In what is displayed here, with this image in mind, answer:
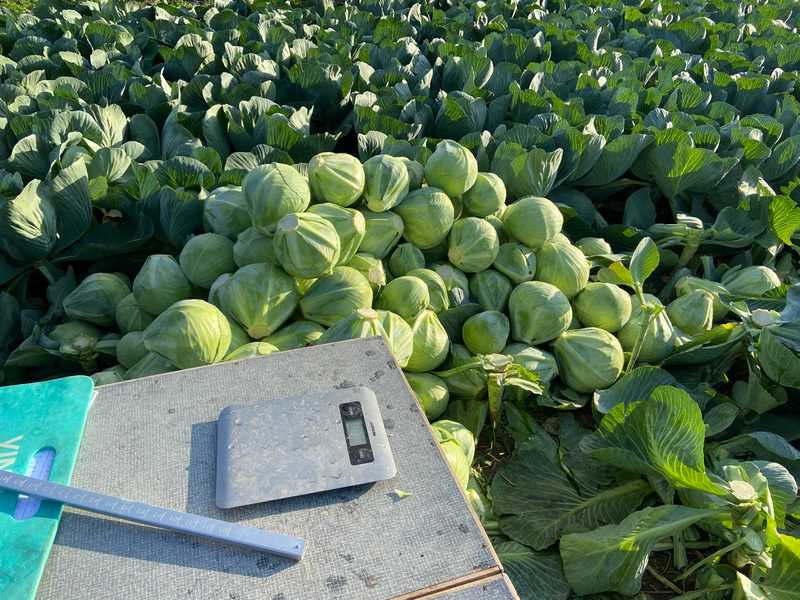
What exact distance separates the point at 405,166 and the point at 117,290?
136 cm

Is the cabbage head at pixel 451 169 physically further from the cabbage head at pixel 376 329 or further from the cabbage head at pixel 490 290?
the cabbage head at pixel 376 329

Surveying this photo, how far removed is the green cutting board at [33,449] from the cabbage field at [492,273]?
1.73ft

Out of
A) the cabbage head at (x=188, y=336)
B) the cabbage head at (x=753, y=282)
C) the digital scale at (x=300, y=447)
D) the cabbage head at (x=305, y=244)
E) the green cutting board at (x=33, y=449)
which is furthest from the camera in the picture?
the cabbage head at (x=753, y=282)

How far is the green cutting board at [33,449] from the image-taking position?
3.84ft

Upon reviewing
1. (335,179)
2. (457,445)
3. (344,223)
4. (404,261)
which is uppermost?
(335,179)

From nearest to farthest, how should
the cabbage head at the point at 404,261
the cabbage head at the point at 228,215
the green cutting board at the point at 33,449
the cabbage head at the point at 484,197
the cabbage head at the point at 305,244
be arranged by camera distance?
1. the green cutting board at the point at 33,449
2. the cabbage head at the point at 305,244
3. the cabbage head at the point at 228,215
4. the cabbage head at the point at 404,261
5. the cabbage head at the point at 484,197

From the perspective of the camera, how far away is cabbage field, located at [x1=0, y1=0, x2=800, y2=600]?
2.10m

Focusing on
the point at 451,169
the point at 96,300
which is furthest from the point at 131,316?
the point at 451,169

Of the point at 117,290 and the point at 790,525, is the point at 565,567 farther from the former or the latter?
the point at 117,290

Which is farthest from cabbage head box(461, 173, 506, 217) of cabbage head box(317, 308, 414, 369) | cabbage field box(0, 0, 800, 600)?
cabbage head box(317, 308, 414, 369)

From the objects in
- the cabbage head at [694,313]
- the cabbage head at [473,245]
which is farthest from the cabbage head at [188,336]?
the cabbage head at [694,313]

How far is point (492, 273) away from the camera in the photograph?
278 cm

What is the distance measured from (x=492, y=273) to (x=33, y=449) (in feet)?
6.31

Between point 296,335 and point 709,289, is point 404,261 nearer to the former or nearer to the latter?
point 296,335
